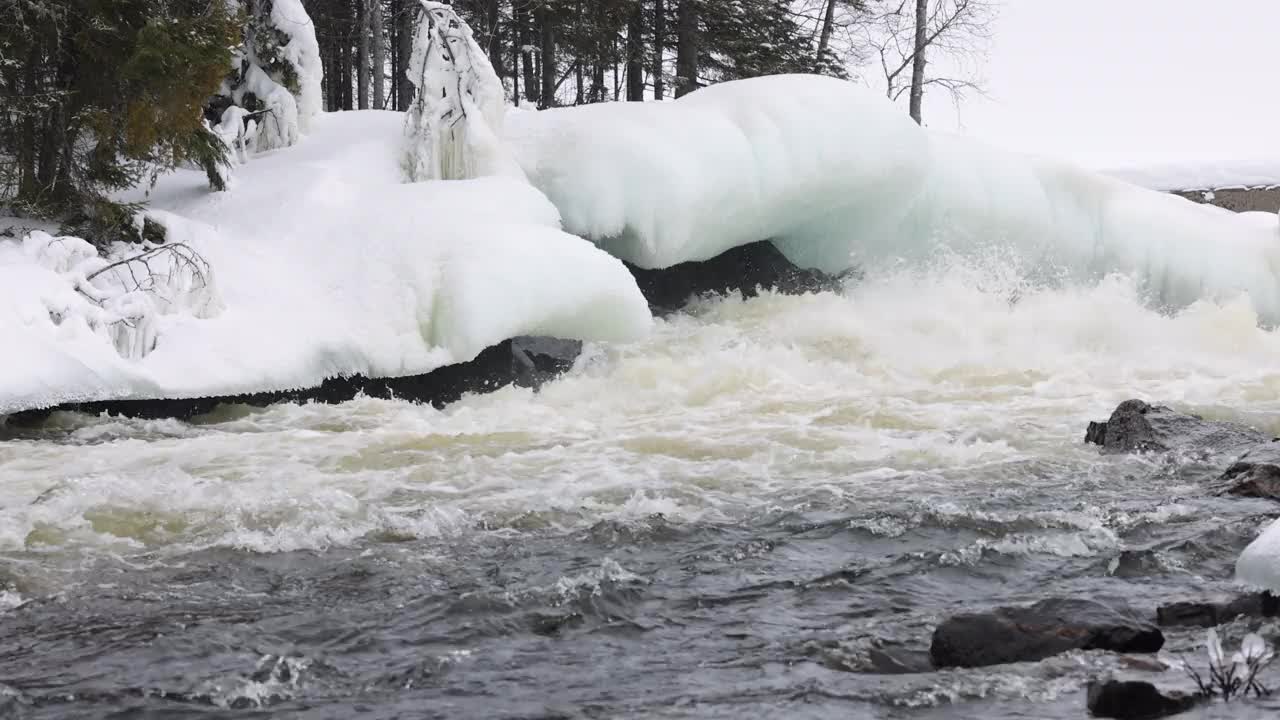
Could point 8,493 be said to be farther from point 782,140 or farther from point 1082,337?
point 1082,337

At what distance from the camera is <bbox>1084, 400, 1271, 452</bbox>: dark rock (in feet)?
27.3

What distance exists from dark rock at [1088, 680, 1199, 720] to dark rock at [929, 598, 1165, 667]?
56 cm

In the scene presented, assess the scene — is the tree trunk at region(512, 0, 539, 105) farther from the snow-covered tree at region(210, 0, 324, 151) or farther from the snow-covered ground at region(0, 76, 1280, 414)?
the snow-covered ground at region(0, 76, 1280, 414)

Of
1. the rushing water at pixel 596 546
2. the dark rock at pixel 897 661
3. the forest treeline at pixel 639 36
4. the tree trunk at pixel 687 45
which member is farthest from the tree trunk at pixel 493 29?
the dark rock at pixel 897 661

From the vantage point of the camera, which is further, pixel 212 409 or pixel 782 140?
pixel 782 140

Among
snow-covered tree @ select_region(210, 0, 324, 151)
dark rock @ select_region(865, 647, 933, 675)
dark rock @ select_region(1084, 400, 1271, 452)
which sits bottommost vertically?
dark rock @ select_region(865, 647, 933, 675)

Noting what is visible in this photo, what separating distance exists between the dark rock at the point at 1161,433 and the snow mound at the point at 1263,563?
3.03 m

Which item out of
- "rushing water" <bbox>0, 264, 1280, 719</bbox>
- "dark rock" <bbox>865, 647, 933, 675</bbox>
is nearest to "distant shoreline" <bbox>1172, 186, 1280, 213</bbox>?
"rushing water" <bbox>0, 264, 1280, 719</bbox>

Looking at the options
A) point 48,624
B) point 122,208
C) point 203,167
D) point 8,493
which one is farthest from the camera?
point 203,167

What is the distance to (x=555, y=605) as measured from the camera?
5.27m

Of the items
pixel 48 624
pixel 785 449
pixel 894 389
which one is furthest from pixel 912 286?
pixel 48 624

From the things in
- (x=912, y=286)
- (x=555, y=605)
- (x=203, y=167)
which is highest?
(x=203, y=167)

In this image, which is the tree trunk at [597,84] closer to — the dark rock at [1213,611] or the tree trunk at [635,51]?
the tree trunk at [635,51]

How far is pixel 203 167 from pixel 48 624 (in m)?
8.03
